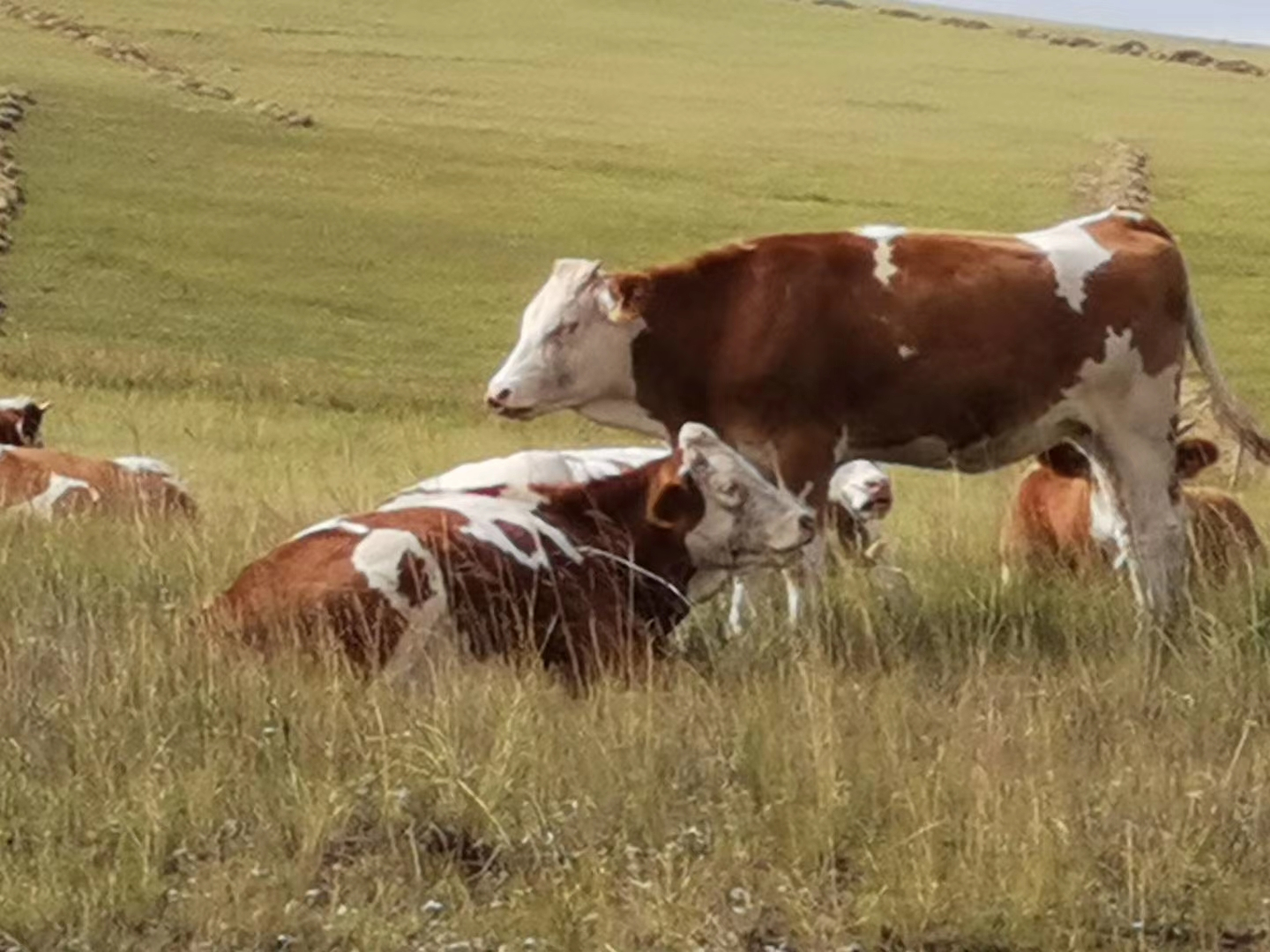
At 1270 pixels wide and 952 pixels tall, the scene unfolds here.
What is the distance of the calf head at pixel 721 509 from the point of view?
25.9 ft

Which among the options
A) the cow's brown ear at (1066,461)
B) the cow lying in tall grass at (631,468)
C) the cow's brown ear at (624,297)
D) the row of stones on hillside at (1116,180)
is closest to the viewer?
the cow lying in tall grass at (631,468)

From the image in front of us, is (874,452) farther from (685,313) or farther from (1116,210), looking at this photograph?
(1116,210)

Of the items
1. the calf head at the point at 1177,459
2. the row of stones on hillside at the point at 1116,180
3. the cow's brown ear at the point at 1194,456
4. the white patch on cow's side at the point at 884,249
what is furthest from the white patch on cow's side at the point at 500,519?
the row of stones on hillside at the point at 1116,180

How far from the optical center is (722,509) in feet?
26.1

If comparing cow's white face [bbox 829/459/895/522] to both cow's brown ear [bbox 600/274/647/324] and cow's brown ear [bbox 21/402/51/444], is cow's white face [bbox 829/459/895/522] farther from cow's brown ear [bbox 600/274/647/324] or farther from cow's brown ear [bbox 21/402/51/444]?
cow's brown ear [bbox 21/402/51/444]

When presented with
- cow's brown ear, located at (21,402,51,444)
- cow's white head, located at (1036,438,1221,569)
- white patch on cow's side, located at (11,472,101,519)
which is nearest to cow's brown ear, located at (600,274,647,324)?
cow's white head, located at (1036,438,1221,569)

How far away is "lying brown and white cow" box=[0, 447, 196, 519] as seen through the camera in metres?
11.9

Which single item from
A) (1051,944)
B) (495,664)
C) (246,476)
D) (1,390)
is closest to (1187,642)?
(495,664)

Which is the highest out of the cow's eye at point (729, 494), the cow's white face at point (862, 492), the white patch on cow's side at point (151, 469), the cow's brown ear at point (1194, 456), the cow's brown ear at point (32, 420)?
the cow's eye at point (729, 494)

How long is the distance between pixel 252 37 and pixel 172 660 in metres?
56.5

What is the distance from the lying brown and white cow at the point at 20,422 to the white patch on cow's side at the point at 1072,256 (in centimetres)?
851

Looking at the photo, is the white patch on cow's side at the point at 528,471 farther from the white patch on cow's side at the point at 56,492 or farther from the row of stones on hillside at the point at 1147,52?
the row of stones on hillside at the point at 1147,52

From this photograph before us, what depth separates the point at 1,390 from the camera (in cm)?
2241

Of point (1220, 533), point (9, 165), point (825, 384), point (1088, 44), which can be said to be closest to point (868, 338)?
point (825, 384)
